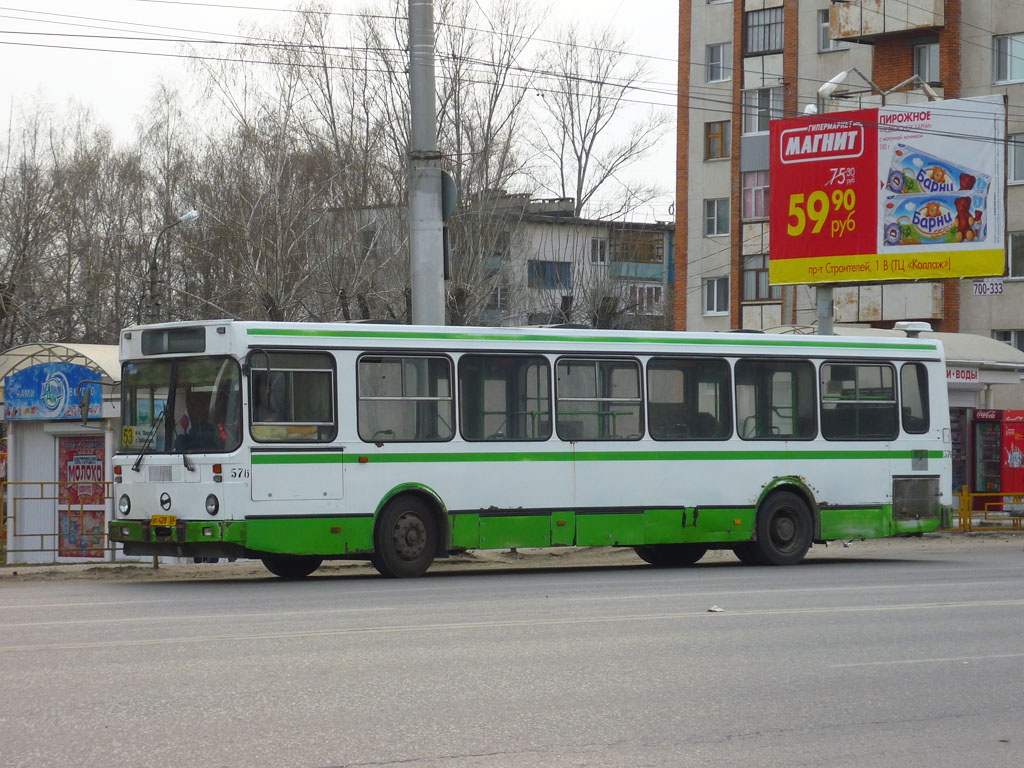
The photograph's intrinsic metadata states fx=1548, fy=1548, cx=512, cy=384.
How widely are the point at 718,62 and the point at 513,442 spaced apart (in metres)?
40.0

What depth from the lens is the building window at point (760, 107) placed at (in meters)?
53.2

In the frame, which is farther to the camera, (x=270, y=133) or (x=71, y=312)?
(x=71, y=312)

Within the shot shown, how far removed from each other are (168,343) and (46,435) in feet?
24.5

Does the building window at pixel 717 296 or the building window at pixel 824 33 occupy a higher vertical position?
the building window at pixel 824 33

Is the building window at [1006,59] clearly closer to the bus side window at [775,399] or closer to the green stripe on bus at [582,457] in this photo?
the green stripe on bus at [582,457]

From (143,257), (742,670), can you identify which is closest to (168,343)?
(742,670)

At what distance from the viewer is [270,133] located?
43500 mm

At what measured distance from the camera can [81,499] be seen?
22734 mm

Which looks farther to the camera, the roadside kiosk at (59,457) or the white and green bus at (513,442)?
the roadside kiosk at (59,457)

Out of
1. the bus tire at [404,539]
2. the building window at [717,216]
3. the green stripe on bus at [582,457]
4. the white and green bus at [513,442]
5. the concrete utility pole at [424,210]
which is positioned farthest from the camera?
the building window at [717,216]

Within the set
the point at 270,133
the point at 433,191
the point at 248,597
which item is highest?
the point at 270,133

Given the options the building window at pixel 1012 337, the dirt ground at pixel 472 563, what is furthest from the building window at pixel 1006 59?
the dirt ground at pixel 472 563

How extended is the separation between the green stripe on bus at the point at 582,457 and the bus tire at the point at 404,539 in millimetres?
520

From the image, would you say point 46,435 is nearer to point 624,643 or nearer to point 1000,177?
point 624,643
